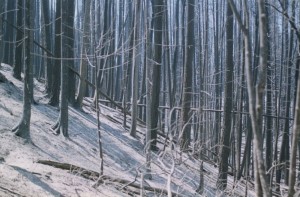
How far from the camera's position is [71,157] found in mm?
8305

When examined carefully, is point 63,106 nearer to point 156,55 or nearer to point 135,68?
point 135,68

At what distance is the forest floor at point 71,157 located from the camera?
598 centimetres

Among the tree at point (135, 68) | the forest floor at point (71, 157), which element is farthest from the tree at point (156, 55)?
the forest floor at point (71, 157)

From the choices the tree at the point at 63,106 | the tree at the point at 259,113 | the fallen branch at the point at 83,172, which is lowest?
the fallen branch at the point at 83,172

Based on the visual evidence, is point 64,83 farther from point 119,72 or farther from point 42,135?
point 119,72

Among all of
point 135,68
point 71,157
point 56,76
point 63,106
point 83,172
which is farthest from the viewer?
point 135,68

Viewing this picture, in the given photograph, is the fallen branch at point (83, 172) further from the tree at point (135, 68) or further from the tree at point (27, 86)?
the tree at point (135, 68)

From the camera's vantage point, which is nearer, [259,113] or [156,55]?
[259,113]

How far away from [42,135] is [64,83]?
4.41ft

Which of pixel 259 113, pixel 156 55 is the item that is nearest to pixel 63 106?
pixel 156 55

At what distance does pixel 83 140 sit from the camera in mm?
10039

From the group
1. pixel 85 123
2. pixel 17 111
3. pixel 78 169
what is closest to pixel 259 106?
pixel 78 169

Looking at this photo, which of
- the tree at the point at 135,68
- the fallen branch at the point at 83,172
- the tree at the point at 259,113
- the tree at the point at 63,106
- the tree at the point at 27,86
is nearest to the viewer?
the tree at the point at 259,113

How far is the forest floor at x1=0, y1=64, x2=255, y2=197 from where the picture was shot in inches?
235
